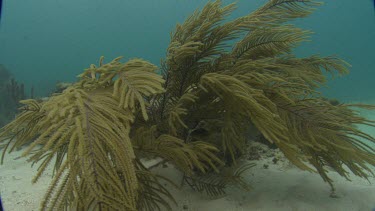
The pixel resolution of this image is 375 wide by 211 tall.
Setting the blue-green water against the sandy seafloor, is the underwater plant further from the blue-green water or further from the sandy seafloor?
the blue-green water

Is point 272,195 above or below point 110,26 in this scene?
below

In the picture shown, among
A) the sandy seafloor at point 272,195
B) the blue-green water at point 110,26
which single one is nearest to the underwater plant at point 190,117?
the sandy seafloor at point 272,195

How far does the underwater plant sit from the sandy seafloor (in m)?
0.23

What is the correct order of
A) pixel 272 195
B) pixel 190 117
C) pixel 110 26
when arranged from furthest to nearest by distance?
pixel 110 26
pixel 190 117
pixel 272 195

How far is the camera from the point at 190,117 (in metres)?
3.18

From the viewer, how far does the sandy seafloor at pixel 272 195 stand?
2.85 m

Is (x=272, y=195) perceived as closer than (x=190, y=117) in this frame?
Yes

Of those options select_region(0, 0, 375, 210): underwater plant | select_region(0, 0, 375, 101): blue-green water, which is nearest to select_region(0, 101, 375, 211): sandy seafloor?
select_region(0, 0, 375, 210): underwater plant

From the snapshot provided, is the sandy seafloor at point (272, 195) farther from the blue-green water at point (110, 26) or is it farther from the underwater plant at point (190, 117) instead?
the blue-green water at point (110, 26)

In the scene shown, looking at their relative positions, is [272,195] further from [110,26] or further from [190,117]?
[110,26]

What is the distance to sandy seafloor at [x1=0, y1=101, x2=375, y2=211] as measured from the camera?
2.85 metres

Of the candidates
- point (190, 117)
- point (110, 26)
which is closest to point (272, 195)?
point (190, 117)

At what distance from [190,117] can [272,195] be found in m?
Result: 1.24

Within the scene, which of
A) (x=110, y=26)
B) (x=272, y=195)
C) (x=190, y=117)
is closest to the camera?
(x=272, y=195)
